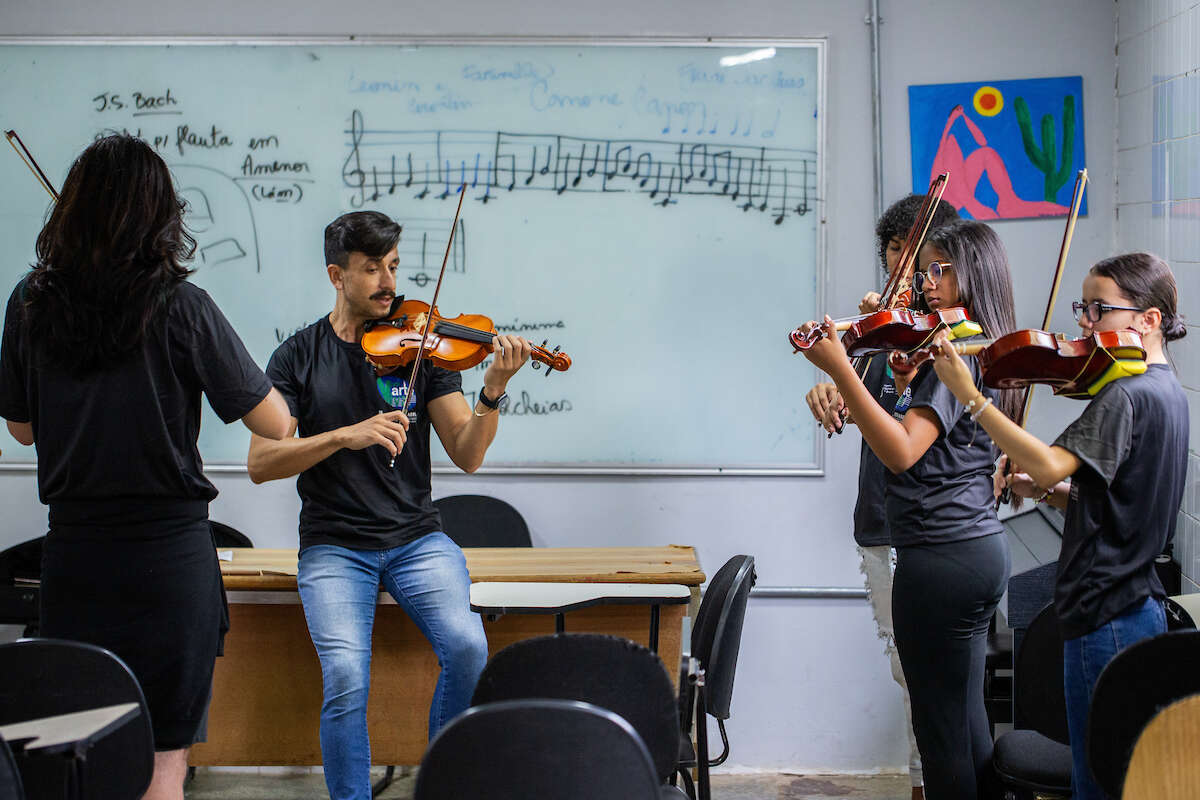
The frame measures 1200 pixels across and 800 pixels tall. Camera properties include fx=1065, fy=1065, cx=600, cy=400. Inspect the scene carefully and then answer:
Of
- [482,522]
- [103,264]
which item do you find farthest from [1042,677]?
[103,264]

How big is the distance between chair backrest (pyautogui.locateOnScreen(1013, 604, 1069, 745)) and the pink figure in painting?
1.39 m

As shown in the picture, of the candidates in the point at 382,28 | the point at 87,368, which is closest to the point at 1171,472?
the point at 87,368

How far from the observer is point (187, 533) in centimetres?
182

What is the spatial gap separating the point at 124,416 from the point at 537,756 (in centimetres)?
92

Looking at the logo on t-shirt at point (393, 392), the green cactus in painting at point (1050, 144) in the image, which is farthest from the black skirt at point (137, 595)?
the green cactus in painting at point (1050, 144)

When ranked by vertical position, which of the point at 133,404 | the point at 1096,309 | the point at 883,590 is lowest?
the point at 883,590

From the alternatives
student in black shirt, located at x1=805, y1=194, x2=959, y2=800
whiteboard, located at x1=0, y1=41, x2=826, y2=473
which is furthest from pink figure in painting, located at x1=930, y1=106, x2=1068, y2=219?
student in black shirt, located at x1=805, y1=194, x2=959, y2=800

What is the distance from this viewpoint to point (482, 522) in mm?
3205

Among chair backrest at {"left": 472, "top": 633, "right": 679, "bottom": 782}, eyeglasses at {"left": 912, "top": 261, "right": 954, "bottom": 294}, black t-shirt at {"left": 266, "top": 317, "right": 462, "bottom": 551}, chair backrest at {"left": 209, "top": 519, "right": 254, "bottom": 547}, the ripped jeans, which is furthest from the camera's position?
chair backrest at {"left": 209, "top": 519, "right": 254, "bottom": 547}

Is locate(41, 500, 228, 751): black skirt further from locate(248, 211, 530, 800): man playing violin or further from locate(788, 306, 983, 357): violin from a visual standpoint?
locate(788, 306, 983, 357): violin

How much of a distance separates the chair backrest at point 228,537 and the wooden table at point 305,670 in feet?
1.51

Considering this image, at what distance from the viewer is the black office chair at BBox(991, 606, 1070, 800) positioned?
7.03ft

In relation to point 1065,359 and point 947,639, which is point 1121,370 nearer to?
point 1065,359

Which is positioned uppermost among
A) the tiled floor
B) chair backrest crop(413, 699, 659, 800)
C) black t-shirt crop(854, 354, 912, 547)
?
black t-shirt crop(854, 354, 912, 547)
